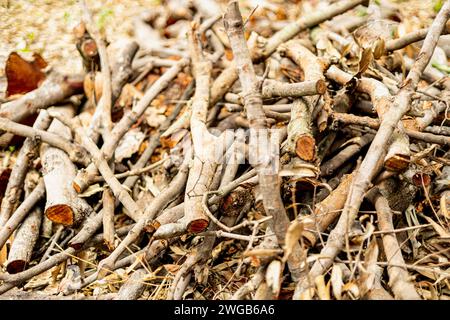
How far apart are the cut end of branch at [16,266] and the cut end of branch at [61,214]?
0.90 feet

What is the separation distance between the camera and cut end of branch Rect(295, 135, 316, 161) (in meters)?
2.07

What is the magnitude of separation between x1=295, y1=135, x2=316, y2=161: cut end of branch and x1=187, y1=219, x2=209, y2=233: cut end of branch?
540 millimetres

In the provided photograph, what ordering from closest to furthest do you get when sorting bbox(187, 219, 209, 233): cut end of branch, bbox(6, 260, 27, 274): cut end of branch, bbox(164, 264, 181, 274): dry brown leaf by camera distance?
bbox(187, 219, 209, 233): cut end of branch < bbox(164, 264, 181, 274): dry brown leaf < bbox(6, 260, 27, 274): cut end of branch

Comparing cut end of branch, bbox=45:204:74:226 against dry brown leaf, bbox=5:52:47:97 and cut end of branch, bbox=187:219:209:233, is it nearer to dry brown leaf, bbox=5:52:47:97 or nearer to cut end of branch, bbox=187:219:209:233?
cut end of branch, bbox=187:219:209:233

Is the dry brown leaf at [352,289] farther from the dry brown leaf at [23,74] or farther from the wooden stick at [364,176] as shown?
the dry brown leaf at [23,74]

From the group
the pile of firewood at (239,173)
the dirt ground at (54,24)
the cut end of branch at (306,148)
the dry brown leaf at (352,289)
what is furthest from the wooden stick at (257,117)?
the dirt ground at (54,24)

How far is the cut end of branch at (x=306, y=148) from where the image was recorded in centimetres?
207

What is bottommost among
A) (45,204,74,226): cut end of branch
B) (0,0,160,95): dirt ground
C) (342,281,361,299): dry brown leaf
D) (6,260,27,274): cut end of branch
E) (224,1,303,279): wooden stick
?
(6,260,27,274): cut end of branch

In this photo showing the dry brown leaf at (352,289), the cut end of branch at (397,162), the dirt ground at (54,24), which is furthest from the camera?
the dirt ground at (54,24)

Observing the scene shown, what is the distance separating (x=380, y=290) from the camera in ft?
5.82

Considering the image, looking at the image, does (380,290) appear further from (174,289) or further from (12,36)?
(12,36)

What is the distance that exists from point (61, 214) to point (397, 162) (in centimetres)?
172

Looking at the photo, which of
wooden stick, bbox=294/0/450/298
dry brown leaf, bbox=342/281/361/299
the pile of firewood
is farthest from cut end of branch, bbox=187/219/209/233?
dry brown leaf, bbox=342/281/361/299
